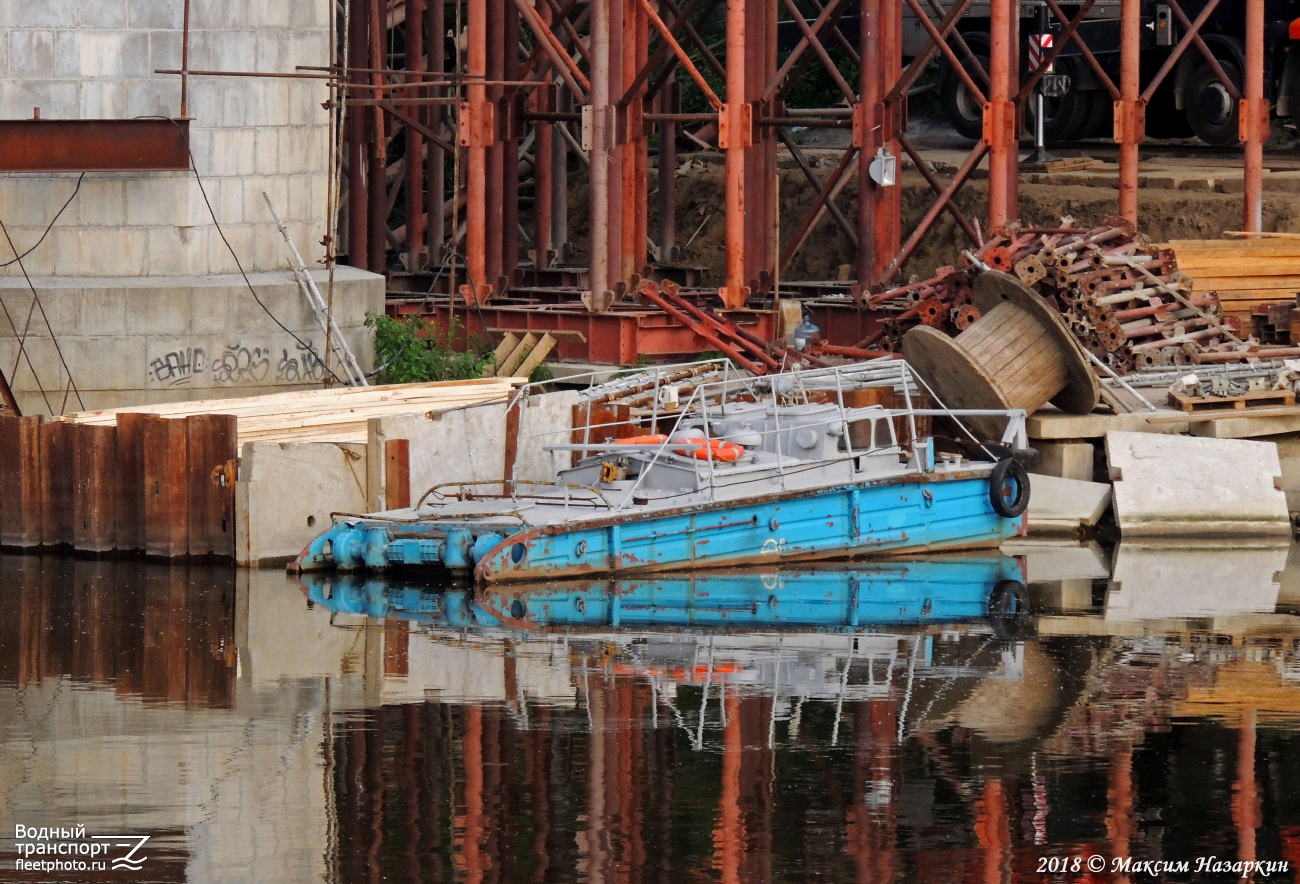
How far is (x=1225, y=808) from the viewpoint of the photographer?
12977 mm

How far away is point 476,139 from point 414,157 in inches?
175

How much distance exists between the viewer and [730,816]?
1272 centimetres

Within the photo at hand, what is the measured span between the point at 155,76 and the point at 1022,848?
16.2 metres

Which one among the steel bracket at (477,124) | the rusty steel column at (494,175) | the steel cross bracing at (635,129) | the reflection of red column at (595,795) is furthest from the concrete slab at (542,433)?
the reflection of red column at (595,795)

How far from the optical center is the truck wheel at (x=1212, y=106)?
1490 inches

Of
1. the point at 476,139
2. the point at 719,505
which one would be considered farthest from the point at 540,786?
the point at 476,139

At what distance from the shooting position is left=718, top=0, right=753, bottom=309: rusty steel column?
26.9 metres

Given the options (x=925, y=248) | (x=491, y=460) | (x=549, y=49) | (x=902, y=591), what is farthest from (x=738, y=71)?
(x=925, y=248)

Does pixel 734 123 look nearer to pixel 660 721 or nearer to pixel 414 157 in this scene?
pixel 414 157

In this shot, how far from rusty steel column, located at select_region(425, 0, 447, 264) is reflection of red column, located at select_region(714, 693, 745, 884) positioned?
19.1 metres

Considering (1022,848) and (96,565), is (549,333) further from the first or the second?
(1022,848)

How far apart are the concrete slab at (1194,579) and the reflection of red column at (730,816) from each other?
213 inches

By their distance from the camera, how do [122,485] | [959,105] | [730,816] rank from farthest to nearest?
[959,105] → [122,485] → [730,816]

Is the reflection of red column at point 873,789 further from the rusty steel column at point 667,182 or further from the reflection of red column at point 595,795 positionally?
the rusty steel column at point 667,182
